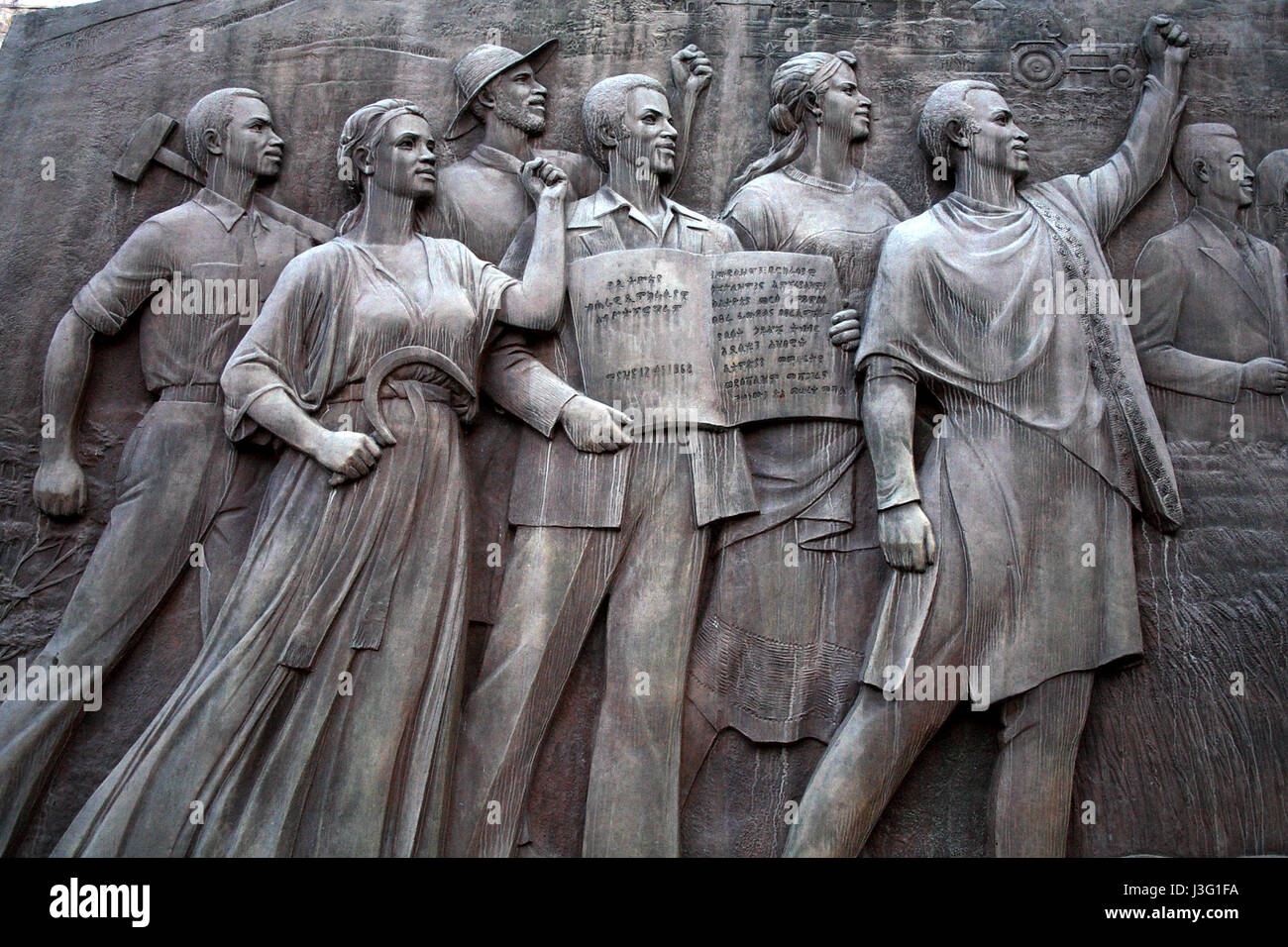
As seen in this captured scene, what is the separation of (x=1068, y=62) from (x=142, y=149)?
579 cm

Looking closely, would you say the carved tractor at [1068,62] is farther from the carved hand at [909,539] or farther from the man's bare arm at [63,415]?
the man's bare arm at [63,415]

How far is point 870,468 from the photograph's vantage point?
8422 millimetres

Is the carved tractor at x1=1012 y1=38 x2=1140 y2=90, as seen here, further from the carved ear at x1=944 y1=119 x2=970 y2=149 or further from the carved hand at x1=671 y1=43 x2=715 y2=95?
the carved hand at x1=671 y1=43 x2=715 y2=95

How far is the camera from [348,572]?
8031 millimetres

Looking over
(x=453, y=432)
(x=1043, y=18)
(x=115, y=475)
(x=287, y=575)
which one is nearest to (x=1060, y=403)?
(x=1043, y=18)

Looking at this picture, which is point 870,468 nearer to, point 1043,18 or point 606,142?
point 606,142

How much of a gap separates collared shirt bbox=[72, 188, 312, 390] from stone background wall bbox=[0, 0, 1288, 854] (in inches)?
9.1

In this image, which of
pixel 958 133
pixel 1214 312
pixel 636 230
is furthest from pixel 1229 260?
pixel 636 230

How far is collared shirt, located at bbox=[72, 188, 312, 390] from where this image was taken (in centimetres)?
865

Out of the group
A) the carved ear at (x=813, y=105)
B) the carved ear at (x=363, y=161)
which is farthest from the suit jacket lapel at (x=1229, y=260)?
the carved ear at (x=363, y=161)

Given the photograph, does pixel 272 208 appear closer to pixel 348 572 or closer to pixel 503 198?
pixel 503 198

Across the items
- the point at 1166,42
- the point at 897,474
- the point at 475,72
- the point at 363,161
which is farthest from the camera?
the point at 1166,42

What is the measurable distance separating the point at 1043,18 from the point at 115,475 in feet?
20.9

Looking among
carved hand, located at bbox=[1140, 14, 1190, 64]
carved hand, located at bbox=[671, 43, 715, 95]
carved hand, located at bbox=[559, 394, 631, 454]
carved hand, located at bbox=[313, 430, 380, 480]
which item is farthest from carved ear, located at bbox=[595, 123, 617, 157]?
carved hand, located at bbox=[1140, 14, 1190, 64]
